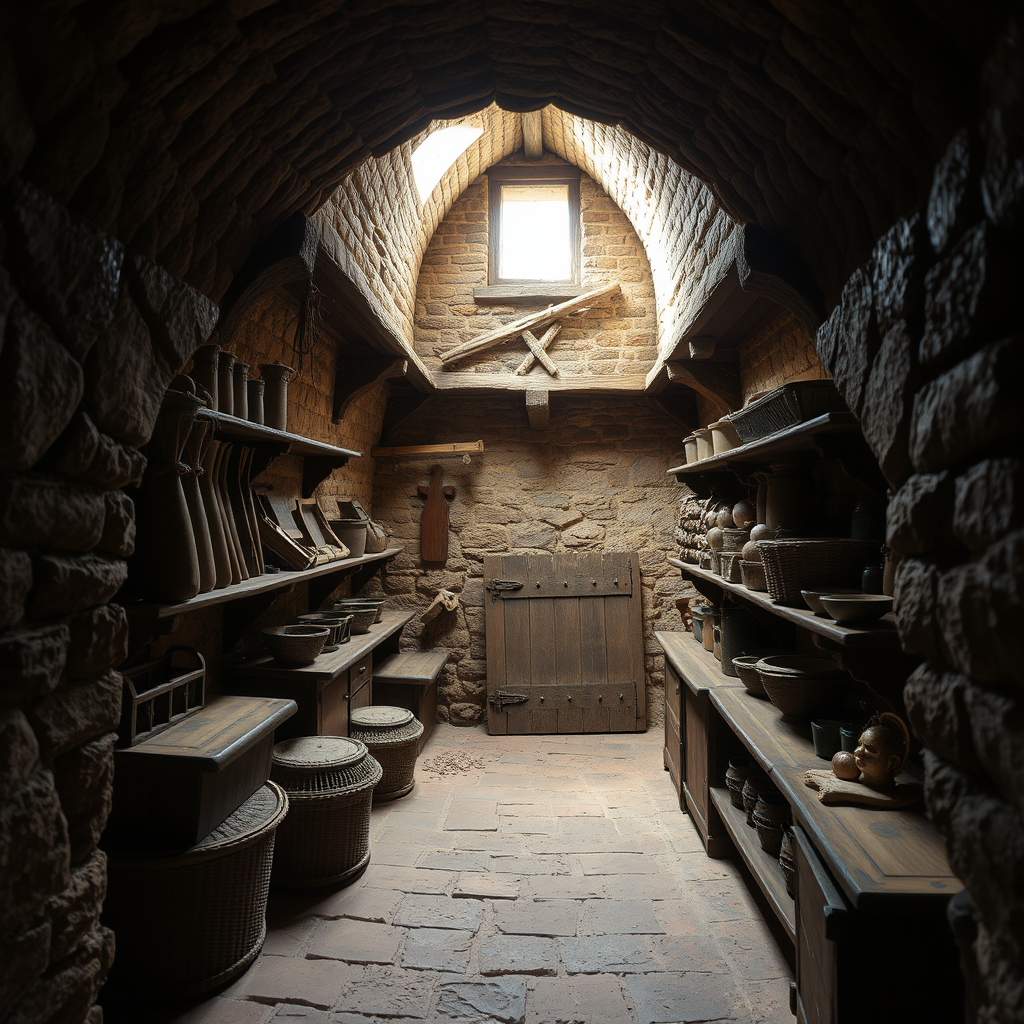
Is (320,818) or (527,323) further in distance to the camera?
(527,323)

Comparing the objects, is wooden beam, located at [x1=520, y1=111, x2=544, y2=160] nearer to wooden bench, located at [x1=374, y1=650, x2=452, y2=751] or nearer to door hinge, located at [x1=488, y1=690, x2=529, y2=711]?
wooden bench, located at [x1=374, y1=650, x2=452, y2=751]

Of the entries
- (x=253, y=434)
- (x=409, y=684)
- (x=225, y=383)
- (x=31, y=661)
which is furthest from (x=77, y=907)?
(x=409, y=684)

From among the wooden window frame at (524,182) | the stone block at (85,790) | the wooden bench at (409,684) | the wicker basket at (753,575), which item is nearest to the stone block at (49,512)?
the stone block at (85,790)

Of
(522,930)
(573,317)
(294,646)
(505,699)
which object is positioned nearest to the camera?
(522,930)

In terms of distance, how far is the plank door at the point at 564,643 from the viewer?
4.70 meters

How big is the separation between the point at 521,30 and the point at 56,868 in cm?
209

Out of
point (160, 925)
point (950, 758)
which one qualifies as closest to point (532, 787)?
point (160, 925)

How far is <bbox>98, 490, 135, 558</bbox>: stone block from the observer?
142cm

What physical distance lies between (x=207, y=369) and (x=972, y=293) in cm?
216

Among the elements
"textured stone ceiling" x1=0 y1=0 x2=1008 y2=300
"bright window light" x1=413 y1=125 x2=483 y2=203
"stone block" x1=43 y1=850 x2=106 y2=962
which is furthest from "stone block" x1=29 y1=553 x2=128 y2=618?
"bright window light" x1=413 y1=125 x2=483 y2=203

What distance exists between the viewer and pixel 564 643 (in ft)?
15.7

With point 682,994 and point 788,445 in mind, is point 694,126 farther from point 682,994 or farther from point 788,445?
point 682,994

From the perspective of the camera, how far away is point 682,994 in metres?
2.01

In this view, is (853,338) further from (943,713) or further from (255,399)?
(255,399)
